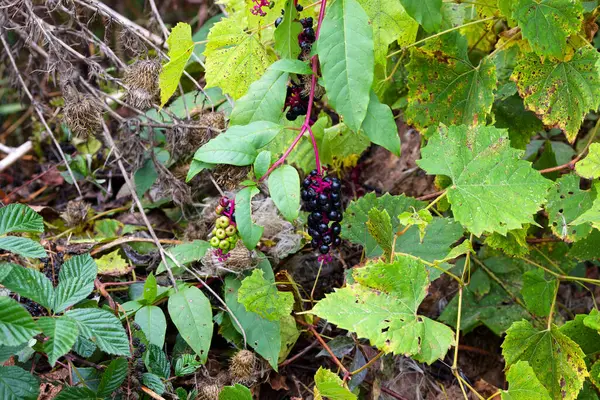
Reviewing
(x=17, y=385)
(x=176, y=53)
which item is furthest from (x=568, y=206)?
(x=17, y=385)

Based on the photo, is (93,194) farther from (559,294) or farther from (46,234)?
(559,294)

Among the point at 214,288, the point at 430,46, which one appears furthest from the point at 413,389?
the point at 430,46

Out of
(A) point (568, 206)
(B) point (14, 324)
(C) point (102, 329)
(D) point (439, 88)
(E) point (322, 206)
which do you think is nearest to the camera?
(B) point (14, 324)

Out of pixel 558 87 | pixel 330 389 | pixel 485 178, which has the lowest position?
pixel 330 389

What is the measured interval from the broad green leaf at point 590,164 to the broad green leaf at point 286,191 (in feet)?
1.99

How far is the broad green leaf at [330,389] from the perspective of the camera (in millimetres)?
1018

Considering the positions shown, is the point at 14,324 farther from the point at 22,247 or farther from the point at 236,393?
the point at 236,393

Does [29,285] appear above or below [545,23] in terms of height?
below

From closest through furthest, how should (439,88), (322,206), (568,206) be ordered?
1. (322,206)
2. (568,206)
3. (439,88)

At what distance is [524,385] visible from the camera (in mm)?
1021

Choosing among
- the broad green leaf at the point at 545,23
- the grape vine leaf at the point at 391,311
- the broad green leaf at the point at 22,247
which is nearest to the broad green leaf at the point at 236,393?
the grape vine leaf at the point at 391,311

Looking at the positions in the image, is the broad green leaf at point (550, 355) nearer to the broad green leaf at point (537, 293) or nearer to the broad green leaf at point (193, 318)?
the broad green leaf at point (537, 293)

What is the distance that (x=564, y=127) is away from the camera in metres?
1.26

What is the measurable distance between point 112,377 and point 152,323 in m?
0.18
